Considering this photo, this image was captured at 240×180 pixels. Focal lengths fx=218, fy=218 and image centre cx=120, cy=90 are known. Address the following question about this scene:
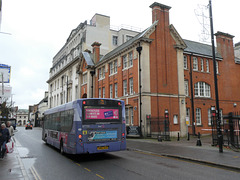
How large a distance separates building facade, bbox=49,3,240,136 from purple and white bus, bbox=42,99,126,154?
1252 cm

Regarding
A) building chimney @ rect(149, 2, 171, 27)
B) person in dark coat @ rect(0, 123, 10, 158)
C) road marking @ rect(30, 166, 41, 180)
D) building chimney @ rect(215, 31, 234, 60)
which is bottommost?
road marking @ rect(30, 166, 41, 180)

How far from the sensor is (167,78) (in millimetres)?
27328

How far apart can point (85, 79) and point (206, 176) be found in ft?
116

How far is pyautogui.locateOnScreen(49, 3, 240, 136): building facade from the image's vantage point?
84.5ft

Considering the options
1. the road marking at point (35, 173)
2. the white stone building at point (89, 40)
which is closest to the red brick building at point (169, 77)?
the white stone building at point (89, 40)

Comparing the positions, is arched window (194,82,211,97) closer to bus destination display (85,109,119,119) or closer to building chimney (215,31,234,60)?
building chimney (215,31,234,60)

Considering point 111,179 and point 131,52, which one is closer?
point 111,179

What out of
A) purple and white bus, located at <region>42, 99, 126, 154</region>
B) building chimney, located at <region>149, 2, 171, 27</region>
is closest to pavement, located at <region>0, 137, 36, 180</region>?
purple and white bus, located at <region>42, 99, 126, 154</region>

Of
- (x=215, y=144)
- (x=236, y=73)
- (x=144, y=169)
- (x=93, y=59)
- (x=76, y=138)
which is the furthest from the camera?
(x=93, y=59)

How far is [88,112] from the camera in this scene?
10484 mm

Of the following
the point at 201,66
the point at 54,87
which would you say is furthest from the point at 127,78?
the point at 54,87

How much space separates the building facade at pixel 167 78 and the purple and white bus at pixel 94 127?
1252 cm

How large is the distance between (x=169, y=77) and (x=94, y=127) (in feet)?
62.2

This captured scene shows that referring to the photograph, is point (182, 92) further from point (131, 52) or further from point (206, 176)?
point (206, 176)
